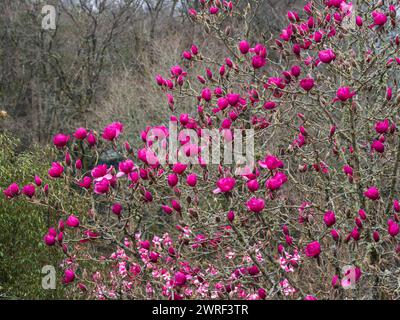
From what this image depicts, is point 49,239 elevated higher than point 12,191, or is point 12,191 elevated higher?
point 12,191

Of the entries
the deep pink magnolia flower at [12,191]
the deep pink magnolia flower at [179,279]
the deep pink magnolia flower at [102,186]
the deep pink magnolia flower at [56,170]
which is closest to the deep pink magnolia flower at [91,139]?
the deep pink magnolia flower at [56,170]

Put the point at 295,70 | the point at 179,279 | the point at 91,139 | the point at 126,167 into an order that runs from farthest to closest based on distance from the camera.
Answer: the point at 295,70 → the point at 91,139 → the point at 126,167 → the point at 179,279

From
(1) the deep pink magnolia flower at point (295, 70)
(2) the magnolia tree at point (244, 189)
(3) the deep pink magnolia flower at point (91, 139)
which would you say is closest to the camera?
(2) the magnolia tree at point (244, 189)

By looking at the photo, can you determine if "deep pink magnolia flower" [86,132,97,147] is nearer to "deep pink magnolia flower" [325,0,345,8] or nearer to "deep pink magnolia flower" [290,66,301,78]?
"deep pink magnolia flower" [290,66,301,78]

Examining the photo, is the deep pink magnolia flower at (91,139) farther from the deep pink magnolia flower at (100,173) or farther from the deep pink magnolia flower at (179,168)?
the deep pink magnolia flower at (179,168)

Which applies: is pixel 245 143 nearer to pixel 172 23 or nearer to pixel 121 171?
pixel 121 171

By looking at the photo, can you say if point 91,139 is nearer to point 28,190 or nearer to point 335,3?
point 28,190

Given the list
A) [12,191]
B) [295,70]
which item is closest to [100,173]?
[12,191]

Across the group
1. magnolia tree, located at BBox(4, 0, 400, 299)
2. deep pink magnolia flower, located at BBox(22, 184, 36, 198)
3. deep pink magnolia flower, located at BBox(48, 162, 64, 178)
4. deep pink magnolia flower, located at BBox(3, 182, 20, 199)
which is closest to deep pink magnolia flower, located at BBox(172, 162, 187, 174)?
magnolia tree, located at BBox(4, 0, 400, 299)

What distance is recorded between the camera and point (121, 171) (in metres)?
2.22

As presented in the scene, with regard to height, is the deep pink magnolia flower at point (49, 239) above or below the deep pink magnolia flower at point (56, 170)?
below

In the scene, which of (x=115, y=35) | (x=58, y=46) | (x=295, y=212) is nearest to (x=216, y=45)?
(x=115, y=35)

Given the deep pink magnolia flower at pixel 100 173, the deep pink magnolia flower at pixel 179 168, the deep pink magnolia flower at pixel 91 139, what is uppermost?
the deep pink magnolia flower at pixel 91 139
